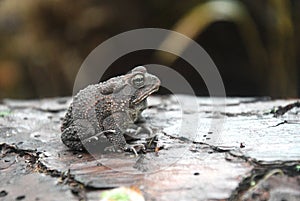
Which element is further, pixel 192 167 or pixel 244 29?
pixel 244 29

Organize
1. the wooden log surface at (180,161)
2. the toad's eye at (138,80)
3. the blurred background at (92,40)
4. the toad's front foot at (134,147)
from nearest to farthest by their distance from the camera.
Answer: the wooden log surface at (180,161)
the toad's front foot at (134,147)
the toad's eye at (138,80)
the blurred background at (92,40)

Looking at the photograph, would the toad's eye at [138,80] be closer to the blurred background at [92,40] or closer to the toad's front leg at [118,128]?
the toad's front leg at [118,128]

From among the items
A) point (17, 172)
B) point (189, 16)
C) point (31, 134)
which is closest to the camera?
point (17, 172)

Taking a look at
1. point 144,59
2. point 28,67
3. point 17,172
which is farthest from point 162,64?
point 17,172

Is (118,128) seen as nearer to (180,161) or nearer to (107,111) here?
(107,111)

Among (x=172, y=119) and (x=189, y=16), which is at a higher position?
(x=189, y=16)

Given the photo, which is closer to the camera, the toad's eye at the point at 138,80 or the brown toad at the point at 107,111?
the brown toad at the point at 107,111

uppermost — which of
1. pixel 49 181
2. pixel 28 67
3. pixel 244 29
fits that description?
pixel 244 29

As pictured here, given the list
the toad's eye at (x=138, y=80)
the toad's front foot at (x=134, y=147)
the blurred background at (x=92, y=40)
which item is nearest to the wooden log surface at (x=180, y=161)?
the toad's front foot at (x=134, y=147)

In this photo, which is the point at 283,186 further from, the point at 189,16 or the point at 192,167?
the point at 189,16
